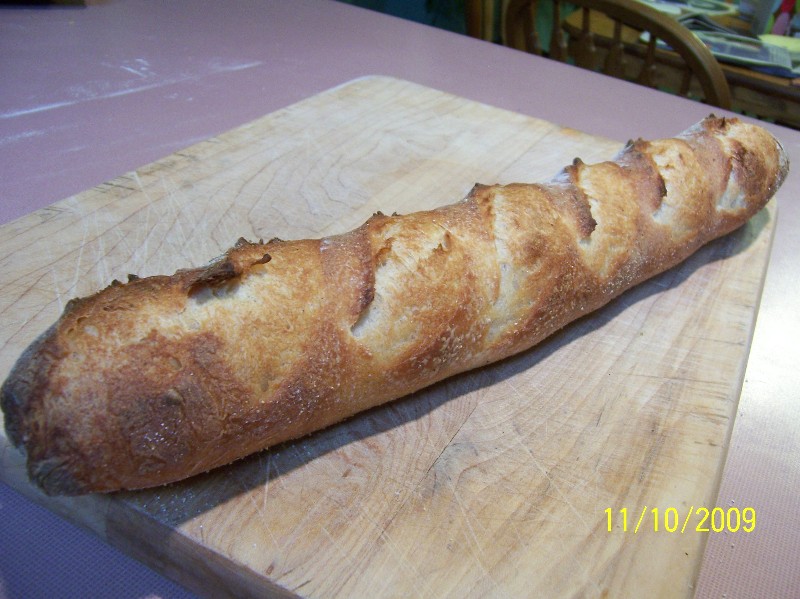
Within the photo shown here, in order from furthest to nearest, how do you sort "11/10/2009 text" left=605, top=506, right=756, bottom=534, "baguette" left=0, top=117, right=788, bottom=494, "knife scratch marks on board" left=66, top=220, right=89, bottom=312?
"knife scratch marks on board" left=66, top=220, right=89, bottom=312
"11/10/2009 text" left=605, top=506, right=756, bottom=534
"baguette" left=0, top=117, right=788, bottom=494

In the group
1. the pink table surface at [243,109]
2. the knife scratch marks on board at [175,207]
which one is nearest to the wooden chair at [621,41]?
the pink table surface at [243,109]

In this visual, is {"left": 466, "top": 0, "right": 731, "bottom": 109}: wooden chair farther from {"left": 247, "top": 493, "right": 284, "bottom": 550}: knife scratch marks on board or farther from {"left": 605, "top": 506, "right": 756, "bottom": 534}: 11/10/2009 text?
{"left": 247, "top": 493, "right": 284, "bottom": 550}: knife scratch marks on board

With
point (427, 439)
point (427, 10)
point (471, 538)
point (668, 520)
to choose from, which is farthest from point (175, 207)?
point (427, 10)

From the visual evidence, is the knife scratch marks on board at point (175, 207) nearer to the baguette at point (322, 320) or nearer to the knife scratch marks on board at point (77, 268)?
the knife scratch marks on board at point (77, 268)

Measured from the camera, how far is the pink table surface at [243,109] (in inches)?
36.8

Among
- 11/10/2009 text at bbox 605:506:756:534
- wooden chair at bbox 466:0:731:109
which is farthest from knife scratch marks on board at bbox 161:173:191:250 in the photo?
wooden chair at bbox 466:0:731:109

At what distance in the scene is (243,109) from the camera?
2100 millimetres

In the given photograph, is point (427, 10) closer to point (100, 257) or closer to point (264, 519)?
point (100, 257)

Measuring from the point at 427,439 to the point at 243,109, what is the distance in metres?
1.46

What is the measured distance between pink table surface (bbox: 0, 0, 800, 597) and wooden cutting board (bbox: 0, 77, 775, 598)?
3.0 inches

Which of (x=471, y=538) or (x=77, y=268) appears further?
(x=77, y=268)

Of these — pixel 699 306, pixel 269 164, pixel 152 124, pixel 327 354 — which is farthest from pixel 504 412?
pixel 152 124

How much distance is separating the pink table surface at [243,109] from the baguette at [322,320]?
237 mm

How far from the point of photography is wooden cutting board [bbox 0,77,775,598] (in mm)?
871
